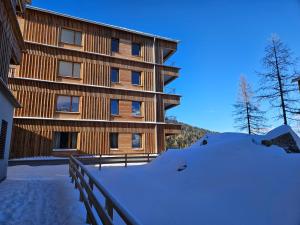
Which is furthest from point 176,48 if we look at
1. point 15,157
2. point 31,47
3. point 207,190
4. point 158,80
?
point 207,190

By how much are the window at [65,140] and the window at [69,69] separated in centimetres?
545

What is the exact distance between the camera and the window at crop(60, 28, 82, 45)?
21.3m

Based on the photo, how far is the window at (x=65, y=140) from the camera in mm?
19484

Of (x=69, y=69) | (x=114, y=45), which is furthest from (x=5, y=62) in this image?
(x=114, y=45)

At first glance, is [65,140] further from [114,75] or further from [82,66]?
[114,75]

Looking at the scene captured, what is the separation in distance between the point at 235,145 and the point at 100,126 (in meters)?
14.9

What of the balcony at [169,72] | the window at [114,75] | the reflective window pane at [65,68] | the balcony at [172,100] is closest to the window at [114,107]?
the window at [114,75]

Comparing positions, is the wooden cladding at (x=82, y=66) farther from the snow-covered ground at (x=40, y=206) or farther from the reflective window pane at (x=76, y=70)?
the snow-covered ground at (x=40, y=206)

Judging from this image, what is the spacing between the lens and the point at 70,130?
1983 cm

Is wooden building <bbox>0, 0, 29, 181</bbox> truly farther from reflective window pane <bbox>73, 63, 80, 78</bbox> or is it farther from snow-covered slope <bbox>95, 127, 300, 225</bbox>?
reflective window pane <bbox>73, 63, 80, 78</bbox>

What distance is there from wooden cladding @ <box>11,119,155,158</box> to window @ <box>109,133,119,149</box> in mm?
408

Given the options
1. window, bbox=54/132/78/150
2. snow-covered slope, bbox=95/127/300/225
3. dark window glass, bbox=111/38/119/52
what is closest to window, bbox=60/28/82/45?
dark window glass, bbox=111/38/119/52

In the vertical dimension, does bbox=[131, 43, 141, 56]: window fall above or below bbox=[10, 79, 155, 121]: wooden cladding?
above

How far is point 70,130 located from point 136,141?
6705mm
